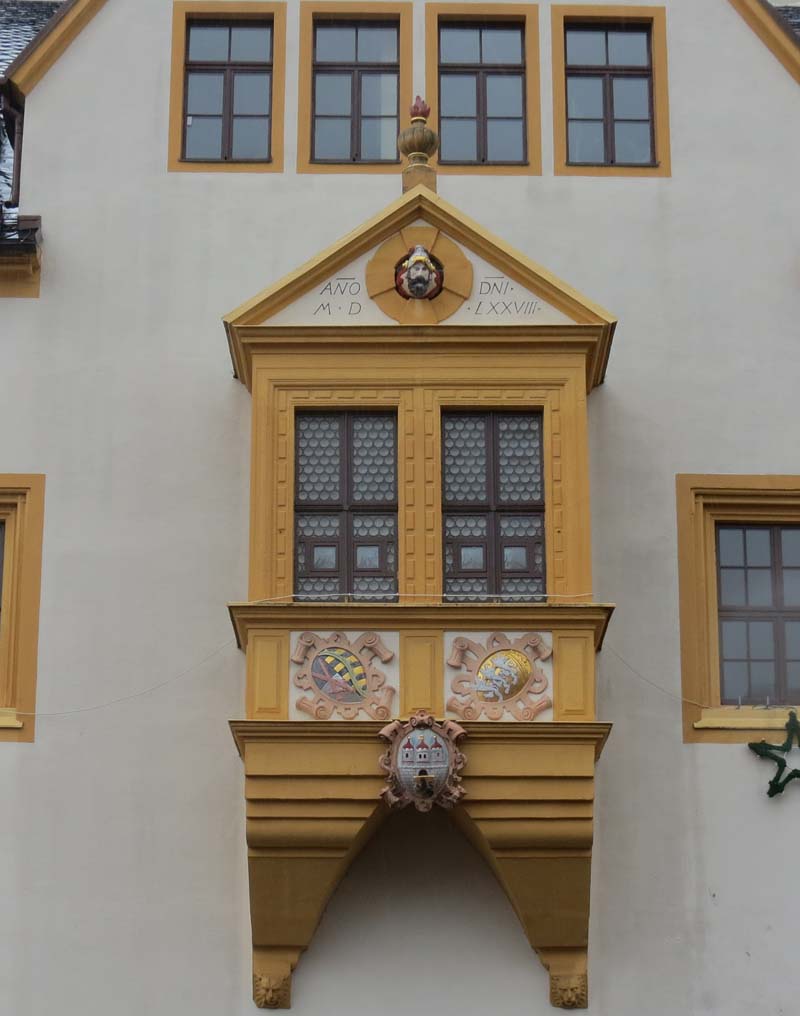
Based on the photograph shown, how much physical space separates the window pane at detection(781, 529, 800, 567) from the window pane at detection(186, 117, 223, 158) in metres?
5.99

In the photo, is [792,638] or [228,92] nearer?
[792,638]

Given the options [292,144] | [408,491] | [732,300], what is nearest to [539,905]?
[408,491]

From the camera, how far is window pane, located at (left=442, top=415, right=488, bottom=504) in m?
19.5

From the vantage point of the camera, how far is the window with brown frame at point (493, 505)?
758 inches

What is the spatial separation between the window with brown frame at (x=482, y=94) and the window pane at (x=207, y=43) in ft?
6.45

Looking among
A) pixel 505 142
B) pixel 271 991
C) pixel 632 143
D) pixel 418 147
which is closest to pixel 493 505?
pixel 418 147

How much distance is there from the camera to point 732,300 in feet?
68.9

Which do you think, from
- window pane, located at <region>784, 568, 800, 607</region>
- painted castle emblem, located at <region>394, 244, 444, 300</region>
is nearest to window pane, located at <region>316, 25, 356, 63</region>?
painted castle emblem, located at <region>394, 244, 444, 300</region>

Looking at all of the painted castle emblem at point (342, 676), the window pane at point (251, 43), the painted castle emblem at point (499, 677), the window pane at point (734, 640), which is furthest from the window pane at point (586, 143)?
the painted castle emblem at point (342, 676)

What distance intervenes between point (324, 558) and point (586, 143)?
15.9 feet

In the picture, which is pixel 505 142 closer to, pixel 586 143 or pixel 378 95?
pixel 586 143

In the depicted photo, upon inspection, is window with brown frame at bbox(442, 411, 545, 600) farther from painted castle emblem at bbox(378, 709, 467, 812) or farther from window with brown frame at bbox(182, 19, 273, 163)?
window with brown frame at bbox(182, 19, 273, 163)

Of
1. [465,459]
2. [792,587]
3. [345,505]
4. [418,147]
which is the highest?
[418,147]

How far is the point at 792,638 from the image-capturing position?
20.5 meters
